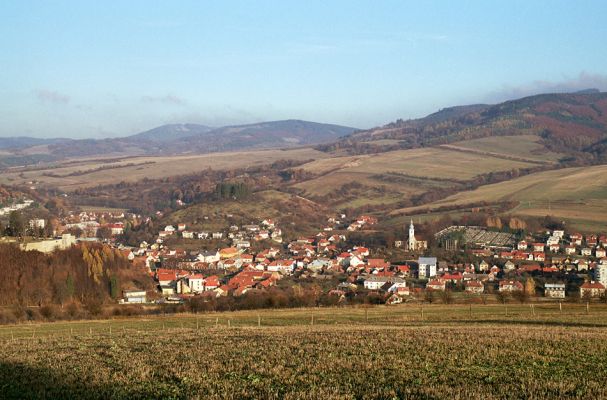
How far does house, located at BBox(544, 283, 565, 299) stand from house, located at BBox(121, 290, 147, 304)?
35723mm

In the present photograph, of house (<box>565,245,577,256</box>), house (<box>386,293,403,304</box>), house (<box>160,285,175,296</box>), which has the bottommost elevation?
house (<box>160,285,175,296</box>)

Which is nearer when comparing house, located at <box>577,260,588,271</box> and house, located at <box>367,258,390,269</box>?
house, located at <box>577,260,588,271</box>

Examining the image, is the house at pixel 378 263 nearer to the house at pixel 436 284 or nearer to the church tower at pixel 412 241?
the church tower at pixel 412 241

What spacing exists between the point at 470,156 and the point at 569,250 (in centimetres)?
9584

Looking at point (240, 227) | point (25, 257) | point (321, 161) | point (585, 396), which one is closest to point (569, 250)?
point (240, 227)

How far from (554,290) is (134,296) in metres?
38.3

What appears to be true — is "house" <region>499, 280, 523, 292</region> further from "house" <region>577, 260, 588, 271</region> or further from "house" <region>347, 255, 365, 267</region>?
"house" <region>347, 255, 365, 267</region>

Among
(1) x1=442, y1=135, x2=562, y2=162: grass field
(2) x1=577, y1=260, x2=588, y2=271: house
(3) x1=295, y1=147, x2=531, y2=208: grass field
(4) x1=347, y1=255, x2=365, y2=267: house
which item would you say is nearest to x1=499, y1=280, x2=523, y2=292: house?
(2) x1=577, y1=260, x2=588, y2=271: house

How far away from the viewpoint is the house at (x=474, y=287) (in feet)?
213

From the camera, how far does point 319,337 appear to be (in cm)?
2156

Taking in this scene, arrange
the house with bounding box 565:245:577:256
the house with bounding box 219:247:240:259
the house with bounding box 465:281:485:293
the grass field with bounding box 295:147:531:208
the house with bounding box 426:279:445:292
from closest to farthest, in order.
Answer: the house with bounding box 465:281:485:293
the house with bounding box 426:279:445:292
the house with bounding box 565:245:577:256
the house with bounding box 219:247:240:259
the grass field with bounding box 295:147:531:208

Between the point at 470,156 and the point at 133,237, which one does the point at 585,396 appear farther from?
the point at 470,156

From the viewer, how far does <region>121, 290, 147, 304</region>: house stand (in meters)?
62.3

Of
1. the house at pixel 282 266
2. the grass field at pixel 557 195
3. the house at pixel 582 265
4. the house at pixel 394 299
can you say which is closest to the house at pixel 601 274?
the house at pixel 582 265
